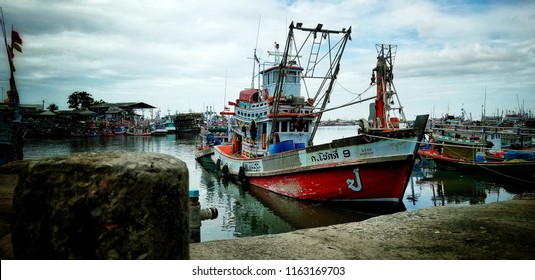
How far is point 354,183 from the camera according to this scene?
33.9 feet

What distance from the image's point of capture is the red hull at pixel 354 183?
9727 mm

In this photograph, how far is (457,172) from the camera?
819 inches

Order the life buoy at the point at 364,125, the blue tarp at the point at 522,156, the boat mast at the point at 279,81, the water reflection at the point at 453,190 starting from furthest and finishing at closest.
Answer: the blue tarp at the point at 522,156 < the water reflection at the point at 453,190 < the boat mast at the point at 279,81 < the life buoy at the point at 364,125

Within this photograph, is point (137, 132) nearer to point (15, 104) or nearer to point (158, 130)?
point (158, 130)

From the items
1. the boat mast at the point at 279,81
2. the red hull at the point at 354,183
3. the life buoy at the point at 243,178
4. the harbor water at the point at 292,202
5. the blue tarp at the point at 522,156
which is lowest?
the harbor water at the point at 292,202

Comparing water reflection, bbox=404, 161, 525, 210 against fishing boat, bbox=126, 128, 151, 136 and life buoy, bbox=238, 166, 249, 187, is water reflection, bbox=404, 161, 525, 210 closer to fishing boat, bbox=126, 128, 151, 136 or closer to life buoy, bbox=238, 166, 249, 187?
life buoy, bbox=238, 166, 249, 187

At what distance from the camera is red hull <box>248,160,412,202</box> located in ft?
31.9

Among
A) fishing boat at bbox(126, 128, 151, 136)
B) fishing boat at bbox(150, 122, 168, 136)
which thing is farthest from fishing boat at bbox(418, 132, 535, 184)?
fishing boat at bbox(150, 122, 168, 136)

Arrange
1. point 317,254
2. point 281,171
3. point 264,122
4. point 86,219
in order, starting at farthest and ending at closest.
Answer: point 264,122, point 281,171, point 317,254, point 86,219

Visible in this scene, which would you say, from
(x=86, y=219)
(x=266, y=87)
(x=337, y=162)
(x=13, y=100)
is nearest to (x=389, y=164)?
(x=337, y=162)

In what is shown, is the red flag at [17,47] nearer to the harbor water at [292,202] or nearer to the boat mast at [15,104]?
the boat mast at [15,104]

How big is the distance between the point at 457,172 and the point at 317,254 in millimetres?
21716

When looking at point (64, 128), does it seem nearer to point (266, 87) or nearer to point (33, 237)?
point (266, 87)

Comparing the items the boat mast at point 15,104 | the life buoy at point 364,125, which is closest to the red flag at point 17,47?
the boat mast at point 15,104
